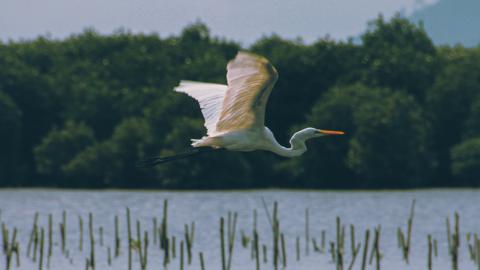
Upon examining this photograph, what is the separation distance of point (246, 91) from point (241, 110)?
2.33 feet

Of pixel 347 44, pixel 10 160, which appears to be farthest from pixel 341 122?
pixel 10 160

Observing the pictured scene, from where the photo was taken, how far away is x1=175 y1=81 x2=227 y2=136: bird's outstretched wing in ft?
53.9

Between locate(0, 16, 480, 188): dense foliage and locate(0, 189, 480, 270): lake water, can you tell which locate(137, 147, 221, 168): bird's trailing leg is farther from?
locate(0, 16, 480, 188): dense foliage

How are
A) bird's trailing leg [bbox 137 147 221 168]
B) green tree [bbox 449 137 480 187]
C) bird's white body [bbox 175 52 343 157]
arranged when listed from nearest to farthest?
bird's white body [bbox 175 52 343 157]
bird's trailing leg [bbox 137 147 221 168]
green tree [bbox 449 137 480 187]

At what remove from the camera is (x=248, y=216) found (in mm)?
51906

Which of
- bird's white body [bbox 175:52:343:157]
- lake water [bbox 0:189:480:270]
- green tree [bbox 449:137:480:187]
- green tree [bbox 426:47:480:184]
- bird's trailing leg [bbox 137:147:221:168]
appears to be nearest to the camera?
bird's white body [bbox 175:52:343:157]

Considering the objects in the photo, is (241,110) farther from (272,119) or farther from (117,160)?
(272,119)

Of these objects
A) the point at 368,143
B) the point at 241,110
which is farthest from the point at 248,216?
the point at 241,110

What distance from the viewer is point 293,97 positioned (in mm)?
71750

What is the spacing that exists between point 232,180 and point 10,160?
552 inches

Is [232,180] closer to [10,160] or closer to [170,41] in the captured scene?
[10,160]

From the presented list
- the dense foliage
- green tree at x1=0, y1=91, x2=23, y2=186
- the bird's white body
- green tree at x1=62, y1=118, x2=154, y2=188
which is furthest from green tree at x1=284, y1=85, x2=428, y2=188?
the bird's white body

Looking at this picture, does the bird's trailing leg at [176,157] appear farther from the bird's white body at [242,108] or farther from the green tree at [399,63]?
the green tree at [399,63]

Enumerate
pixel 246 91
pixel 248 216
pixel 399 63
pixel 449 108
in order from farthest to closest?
pixel 399 63
pixel 449 108
pixel 248 216
pixel 246 91
